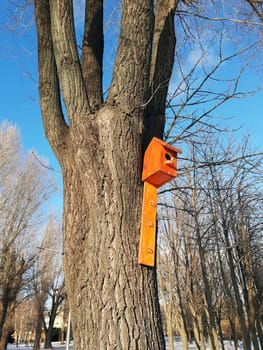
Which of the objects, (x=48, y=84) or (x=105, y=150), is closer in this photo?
(x=105, y=150)

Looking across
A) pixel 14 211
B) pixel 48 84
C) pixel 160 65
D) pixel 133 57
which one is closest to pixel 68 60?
pixel 48 84

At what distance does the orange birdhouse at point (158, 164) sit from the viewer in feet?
5.86

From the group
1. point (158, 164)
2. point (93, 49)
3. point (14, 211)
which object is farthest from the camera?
point (14, 211)

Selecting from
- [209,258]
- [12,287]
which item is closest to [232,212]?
A: [209,258]

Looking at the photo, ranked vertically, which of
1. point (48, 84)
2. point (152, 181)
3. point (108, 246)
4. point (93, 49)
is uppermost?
point (93, 49)

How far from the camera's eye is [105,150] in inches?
70.9

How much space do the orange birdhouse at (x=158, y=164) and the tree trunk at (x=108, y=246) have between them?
2.4 inches

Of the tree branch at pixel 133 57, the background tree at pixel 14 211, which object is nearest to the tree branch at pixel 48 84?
the tree branch at pixel 133 57

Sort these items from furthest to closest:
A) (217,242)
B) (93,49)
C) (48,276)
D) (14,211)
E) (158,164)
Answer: (48,276) → (14,211) → (217,242) → (93,49) → (158,164)

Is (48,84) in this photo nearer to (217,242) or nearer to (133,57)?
(133,57)

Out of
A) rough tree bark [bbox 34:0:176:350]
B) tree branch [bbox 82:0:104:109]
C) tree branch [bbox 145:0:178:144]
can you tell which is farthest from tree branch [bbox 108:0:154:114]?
tree branch [bbox 82:0:104:109]

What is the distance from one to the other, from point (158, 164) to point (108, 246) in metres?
0.53

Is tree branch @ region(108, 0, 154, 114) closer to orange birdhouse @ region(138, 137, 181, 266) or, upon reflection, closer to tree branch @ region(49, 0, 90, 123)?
tree branch @ region(49, 0, 90, 123)

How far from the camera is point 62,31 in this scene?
2.12 metres
